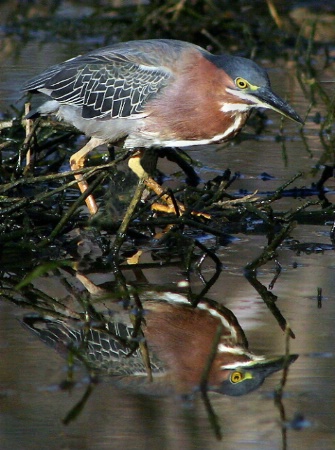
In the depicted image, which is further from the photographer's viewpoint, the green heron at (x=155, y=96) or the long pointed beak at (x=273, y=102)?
the green heron at (x=155, y=96)

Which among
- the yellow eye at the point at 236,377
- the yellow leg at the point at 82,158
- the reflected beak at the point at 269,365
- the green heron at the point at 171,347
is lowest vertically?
the yellow leg at the point at 82,158

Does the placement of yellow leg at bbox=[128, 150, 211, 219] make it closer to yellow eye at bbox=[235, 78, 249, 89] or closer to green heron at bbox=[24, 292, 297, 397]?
yellow eye at bbox=[235, 78, 249, 89]

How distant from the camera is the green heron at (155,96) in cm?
613

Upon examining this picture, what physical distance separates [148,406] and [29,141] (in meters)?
2.67

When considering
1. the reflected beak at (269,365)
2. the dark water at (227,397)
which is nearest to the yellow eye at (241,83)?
the dark water at (227,397)

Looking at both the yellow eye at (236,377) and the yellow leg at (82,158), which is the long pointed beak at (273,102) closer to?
the yellow leg at (82,158)

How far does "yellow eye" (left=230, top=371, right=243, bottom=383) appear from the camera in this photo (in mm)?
4156

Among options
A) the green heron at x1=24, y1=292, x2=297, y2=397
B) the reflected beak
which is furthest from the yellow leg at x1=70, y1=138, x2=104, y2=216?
the reflected beak

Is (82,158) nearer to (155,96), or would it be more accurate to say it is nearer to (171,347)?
(155,96)

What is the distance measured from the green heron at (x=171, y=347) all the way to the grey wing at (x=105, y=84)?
5.75 ft

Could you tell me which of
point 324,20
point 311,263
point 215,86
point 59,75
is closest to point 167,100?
point 215,86

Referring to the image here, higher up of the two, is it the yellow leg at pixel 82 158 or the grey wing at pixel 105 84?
the grey wing at pixel 105 84

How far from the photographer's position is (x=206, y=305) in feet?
16.5

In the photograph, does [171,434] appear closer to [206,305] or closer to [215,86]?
[206,305]
